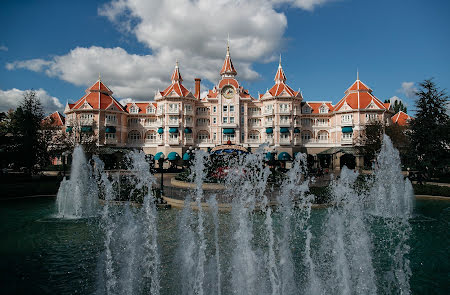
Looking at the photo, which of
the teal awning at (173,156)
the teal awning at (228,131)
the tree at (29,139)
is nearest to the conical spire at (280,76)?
the teal awning at (228,131)

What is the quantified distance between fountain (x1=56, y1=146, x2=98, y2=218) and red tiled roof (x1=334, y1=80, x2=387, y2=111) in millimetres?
→ 48037

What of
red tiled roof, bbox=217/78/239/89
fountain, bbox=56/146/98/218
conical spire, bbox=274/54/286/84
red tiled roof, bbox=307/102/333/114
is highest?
conical spire, bbox=274/54/286/84

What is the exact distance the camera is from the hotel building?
2104 inches

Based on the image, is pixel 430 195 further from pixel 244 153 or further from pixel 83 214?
pixel 83 214

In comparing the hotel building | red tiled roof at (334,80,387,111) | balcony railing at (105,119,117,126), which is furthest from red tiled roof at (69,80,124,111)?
red tiled roof at (334,80,387,111)

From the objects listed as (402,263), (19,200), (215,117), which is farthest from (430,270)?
(215,117)

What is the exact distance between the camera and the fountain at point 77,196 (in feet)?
60.5

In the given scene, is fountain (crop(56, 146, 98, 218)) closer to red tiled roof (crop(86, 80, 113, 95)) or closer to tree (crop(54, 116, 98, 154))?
tree (crop(54, 116, 98, 154))

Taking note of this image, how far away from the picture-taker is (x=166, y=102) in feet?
183

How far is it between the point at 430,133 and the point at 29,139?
44.3 m

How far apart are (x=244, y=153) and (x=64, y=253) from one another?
27.7 metres

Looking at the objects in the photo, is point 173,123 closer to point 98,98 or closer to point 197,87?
point 197,87

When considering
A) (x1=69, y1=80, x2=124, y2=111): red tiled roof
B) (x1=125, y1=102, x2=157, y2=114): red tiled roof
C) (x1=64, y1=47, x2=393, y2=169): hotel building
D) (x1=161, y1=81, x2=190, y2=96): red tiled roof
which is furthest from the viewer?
(x1=125, y1=102, x2=157, y2=114): red tiled roof

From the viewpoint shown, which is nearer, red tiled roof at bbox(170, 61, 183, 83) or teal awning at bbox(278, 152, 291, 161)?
teal awning at bbox(278, 152, 291, 161)
